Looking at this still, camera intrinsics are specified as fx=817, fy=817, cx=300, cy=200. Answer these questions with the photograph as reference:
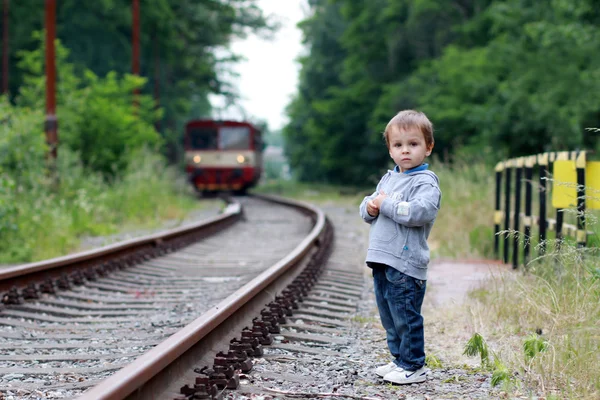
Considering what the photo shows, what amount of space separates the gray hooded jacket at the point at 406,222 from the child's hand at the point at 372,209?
0.03 m

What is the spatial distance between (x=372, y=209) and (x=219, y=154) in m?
25.2

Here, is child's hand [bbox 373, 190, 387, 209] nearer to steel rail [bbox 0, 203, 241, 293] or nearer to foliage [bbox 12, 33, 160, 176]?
steel rail [bbox 0, 203, 241, 293]

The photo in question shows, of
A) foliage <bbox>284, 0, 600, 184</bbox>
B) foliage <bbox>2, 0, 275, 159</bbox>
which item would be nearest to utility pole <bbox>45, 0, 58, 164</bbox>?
foliage <bbox>284, 0, 600, 184</bbox>

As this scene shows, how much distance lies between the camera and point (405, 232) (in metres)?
3.55

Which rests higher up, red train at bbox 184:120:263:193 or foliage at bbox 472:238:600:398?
red train at bbox 184:120:263:193

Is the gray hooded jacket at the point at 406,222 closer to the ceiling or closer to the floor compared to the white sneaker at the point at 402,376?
closer to the ceiling

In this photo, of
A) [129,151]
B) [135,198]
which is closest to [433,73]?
[129,151]

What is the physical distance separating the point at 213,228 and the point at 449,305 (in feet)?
24.4

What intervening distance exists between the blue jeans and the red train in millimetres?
25000

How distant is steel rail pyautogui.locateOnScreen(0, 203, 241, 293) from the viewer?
591cm

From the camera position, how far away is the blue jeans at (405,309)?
3.55 metres

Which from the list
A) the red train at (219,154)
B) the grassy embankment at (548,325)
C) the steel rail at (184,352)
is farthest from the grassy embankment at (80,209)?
the red train at (219,154)

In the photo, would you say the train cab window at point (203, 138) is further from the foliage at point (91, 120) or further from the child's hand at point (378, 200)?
the child's hand at point (378, 200)

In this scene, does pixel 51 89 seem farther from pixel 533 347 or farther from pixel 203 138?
pixel 203 138
